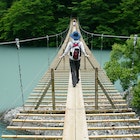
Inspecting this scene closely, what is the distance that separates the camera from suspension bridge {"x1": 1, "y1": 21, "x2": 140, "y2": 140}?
264cm

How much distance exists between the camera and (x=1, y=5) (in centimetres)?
1747

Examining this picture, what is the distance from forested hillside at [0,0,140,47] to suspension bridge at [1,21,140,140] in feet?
28.4

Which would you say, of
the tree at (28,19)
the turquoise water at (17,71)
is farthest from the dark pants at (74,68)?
the tree at (28,19)

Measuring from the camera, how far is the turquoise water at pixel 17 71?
25.2 feet

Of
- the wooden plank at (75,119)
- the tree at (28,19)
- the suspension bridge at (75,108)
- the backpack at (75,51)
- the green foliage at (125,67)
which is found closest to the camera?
the wooden plank at (75,119)

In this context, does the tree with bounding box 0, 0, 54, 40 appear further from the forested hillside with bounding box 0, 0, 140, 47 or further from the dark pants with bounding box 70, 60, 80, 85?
the dark pants with bounding box 70, 60, 80, 85

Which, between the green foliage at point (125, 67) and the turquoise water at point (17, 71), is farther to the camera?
the turquoise water at point (17, 71)

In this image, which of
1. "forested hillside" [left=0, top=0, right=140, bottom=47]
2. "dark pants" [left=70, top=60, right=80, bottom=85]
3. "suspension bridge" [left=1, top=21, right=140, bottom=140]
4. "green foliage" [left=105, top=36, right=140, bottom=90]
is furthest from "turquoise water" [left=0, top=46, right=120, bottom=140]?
"dark pants" [left=70, top=60, right=80, bottom=85]

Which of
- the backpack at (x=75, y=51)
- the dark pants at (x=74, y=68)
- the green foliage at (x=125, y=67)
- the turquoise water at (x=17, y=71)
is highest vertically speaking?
the backpack at (x=75, y=51)

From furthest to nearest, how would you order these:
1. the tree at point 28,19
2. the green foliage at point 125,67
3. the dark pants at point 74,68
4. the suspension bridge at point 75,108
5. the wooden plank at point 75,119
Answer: the tree at point 28,19, the green foliage at point 125,67, the dark pants at point 74,68, the suspension bridge at point 75,108, the wooden plank at point 75,119

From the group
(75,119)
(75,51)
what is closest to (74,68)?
(75,51)

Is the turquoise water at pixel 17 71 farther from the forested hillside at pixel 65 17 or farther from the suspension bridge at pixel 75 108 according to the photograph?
the forested hillside at pixel 65 17

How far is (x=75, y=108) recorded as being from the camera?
2807 mm

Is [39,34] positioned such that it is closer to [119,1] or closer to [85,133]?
[119,1]
